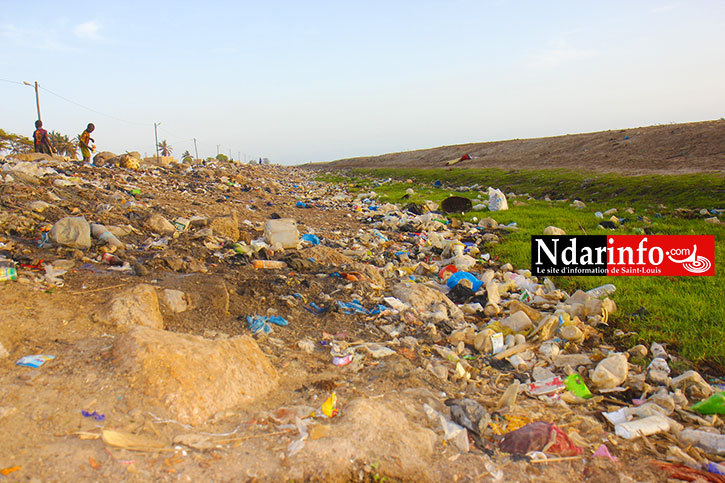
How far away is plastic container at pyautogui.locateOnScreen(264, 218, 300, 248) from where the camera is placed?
20.0ft

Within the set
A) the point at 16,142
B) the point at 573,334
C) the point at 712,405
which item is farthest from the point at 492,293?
the point at 16,142

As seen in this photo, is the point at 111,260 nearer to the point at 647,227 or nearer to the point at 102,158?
the point at 647,227

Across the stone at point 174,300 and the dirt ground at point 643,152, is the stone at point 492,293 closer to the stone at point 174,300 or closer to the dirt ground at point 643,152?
the stone at point 174,300

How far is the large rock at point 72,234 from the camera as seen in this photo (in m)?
4.56

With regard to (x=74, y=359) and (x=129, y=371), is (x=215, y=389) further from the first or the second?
(x=74, y=359)

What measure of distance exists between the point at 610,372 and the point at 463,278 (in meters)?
2.11

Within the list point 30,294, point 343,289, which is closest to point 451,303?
point 343,289

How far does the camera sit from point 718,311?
3.64 metres

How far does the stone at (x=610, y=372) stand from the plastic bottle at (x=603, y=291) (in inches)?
58.2

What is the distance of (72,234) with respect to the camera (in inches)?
181

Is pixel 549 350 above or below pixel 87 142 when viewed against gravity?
below

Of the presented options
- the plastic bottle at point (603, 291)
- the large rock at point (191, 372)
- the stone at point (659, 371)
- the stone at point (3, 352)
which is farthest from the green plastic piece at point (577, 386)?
the stone at point (3, 352)

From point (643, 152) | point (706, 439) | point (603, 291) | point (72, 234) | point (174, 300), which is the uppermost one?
point (643, 152)

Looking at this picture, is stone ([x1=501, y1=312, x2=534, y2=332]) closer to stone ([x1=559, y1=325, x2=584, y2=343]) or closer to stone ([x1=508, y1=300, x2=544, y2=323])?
stone ([x1=508, y1=300, x2=544, y2=323])
